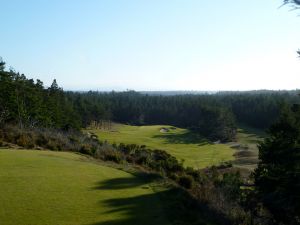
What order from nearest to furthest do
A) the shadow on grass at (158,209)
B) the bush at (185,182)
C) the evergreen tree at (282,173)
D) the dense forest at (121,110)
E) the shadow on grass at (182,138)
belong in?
the shadow on grass at (158,209)
the evergreen tree at (282,173)
the bush at (185,182)
the dense forest at (121,110)
the shadow on grass at (182,138)

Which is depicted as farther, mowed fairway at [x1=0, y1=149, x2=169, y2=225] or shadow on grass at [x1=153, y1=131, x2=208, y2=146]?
shadow on grass at [x1=153, y1=131, x2=208, y2=146]

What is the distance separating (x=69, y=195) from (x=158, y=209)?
237 cm

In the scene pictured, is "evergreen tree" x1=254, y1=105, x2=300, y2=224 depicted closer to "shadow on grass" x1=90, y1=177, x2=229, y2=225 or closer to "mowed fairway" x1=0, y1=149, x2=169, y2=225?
"shadow on grass" x1=90, y1=177, x2=229, y2=225

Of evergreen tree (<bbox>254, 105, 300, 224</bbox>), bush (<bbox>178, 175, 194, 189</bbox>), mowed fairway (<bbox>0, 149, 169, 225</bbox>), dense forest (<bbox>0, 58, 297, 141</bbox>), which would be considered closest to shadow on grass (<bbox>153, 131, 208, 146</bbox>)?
dense forest (<bbox>0, 58, 297, 141</bbox>)

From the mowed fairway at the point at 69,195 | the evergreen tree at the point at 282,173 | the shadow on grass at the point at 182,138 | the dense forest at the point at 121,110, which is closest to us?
the mowed fairway at the point at 69,195

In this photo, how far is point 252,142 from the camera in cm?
9306

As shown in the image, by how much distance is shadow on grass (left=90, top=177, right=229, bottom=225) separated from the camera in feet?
30.4

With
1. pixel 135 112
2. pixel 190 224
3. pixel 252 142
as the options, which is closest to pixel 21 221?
pixel 190 224

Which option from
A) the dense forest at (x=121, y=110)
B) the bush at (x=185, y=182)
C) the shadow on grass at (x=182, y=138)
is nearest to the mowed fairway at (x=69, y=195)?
the bush at (x=185, y=182)

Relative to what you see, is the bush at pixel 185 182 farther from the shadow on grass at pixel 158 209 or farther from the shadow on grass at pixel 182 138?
the shadow on grass at pixel 182 138

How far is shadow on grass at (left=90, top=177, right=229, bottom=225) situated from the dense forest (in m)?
15.6

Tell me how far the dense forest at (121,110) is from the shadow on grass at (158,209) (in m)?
15.6

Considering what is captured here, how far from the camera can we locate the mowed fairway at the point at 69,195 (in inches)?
342

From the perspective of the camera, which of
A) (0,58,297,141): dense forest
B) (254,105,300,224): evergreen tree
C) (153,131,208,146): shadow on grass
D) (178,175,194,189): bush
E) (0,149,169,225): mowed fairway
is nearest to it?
(0,149,169,225): mowed fairway
